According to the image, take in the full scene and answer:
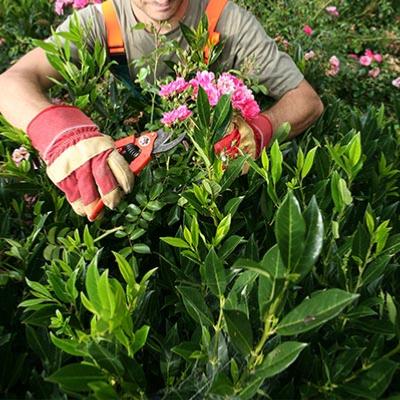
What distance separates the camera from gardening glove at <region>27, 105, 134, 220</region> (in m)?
1.08

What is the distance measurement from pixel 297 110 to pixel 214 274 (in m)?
1.00

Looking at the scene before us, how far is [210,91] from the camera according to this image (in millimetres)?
1112

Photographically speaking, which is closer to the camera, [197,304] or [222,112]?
[197,304]

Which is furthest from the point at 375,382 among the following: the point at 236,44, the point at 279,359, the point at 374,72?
the point at 374,72

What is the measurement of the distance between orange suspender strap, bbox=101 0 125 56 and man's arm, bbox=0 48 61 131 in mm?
A: 249

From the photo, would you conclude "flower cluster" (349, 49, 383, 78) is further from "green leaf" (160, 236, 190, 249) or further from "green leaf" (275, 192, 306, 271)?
"green leaf" (275, 192, 306, 271)

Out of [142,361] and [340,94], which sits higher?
[142,361]

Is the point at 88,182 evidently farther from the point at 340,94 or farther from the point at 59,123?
the point at 340,94

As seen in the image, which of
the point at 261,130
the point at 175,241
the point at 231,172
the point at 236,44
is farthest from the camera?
the point at 236,44

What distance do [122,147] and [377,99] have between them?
11.5 ft

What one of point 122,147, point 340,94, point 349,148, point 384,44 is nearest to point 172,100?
point 122,147

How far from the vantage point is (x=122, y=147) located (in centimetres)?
117

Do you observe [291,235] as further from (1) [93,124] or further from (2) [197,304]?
(1) [93,124]

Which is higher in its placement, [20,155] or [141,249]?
[20,155]
